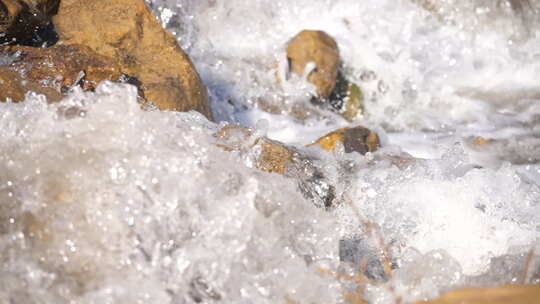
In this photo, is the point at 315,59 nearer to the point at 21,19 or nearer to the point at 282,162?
the point at 282,162

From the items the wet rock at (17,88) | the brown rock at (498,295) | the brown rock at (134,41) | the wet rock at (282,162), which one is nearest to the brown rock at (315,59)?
the brown rock at (134,41)

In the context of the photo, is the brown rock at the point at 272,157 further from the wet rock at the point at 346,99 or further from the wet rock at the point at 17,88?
the wet rock at the point at 346,99

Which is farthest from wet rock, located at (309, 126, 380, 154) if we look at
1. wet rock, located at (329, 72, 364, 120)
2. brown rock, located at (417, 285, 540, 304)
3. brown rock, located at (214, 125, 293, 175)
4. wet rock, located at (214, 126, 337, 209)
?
brown rock, located at (417, 285, 540, 304)

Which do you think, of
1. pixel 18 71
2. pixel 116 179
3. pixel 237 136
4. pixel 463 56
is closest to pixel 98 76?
pixel 18 71

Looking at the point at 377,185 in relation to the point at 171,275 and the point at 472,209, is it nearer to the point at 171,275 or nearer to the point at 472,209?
the point at 472,209

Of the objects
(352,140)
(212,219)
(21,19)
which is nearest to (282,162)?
(212,219)
